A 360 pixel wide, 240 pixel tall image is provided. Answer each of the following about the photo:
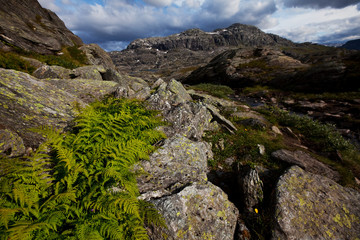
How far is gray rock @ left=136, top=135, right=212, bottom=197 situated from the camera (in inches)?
200

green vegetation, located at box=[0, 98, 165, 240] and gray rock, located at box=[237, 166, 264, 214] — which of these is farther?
gray rock, located at box=[237, 166, 264, 214]

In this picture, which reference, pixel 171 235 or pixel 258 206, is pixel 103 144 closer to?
pixel 171 235

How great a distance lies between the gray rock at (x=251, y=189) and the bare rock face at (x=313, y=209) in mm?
585

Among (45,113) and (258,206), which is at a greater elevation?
(45,113)

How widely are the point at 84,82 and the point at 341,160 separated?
640 inches

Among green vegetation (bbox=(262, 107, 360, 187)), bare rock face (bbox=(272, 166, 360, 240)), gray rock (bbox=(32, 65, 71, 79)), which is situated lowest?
green vegetation (bbox=(262, 107, 360, 187))

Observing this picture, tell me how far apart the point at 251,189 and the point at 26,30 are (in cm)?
4066

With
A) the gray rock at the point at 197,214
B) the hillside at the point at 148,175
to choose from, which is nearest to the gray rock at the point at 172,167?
the hillside at the point at 148,175

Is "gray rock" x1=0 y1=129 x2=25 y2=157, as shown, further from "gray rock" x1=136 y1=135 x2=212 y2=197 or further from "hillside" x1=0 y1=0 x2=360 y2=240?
"gray rock" x1=136 y1=135 x2=212 y2=197

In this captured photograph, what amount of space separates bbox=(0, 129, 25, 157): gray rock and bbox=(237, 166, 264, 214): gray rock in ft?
23.8

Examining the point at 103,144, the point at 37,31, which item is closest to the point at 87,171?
the point at 103,144

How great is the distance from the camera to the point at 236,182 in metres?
6.55

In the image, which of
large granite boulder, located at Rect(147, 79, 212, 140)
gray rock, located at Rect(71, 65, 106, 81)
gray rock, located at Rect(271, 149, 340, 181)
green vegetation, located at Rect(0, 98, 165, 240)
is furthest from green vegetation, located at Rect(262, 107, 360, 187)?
gray rock, located at Rect(71, 65, 106, 81)

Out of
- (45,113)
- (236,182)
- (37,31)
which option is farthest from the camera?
(37,31)
